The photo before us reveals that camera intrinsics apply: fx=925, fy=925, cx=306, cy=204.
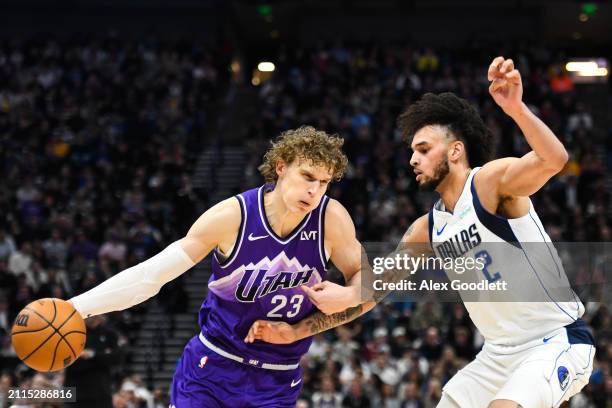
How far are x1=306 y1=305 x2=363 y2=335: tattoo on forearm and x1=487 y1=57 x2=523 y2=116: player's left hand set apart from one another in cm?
176

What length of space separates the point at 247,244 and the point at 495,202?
1.55 metres

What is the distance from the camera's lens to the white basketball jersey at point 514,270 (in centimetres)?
518

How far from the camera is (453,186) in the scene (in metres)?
5.48

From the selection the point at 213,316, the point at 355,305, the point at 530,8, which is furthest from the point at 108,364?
the point at 530,8

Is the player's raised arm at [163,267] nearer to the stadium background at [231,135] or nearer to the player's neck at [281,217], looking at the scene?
the player's neck at [281,217]

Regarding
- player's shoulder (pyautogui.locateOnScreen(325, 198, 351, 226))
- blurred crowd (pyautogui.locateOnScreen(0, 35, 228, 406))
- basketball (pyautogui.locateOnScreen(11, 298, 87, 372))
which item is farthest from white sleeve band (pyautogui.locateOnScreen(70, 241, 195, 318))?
blurred crowd (pyautogui.locateOnScreen(0, 35, 228, 406))

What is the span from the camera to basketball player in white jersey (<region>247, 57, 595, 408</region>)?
4859 millimetres

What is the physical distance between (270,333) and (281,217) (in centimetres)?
72

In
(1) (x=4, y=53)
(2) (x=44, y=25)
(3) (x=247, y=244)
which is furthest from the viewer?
(2) (x=44, y=25)

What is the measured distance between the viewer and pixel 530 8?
27.8 meters

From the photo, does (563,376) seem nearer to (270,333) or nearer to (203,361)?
(270,333)

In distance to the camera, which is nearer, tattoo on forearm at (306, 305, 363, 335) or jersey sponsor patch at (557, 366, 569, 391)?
jersey sponsor patch at (557, 366, 569, 391)

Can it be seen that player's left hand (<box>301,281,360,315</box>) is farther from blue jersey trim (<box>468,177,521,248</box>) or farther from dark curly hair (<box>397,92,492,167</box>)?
dark curly hair (<box>397,92,492,167</box>)

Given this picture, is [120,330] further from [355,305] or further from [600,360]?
[355,305]
